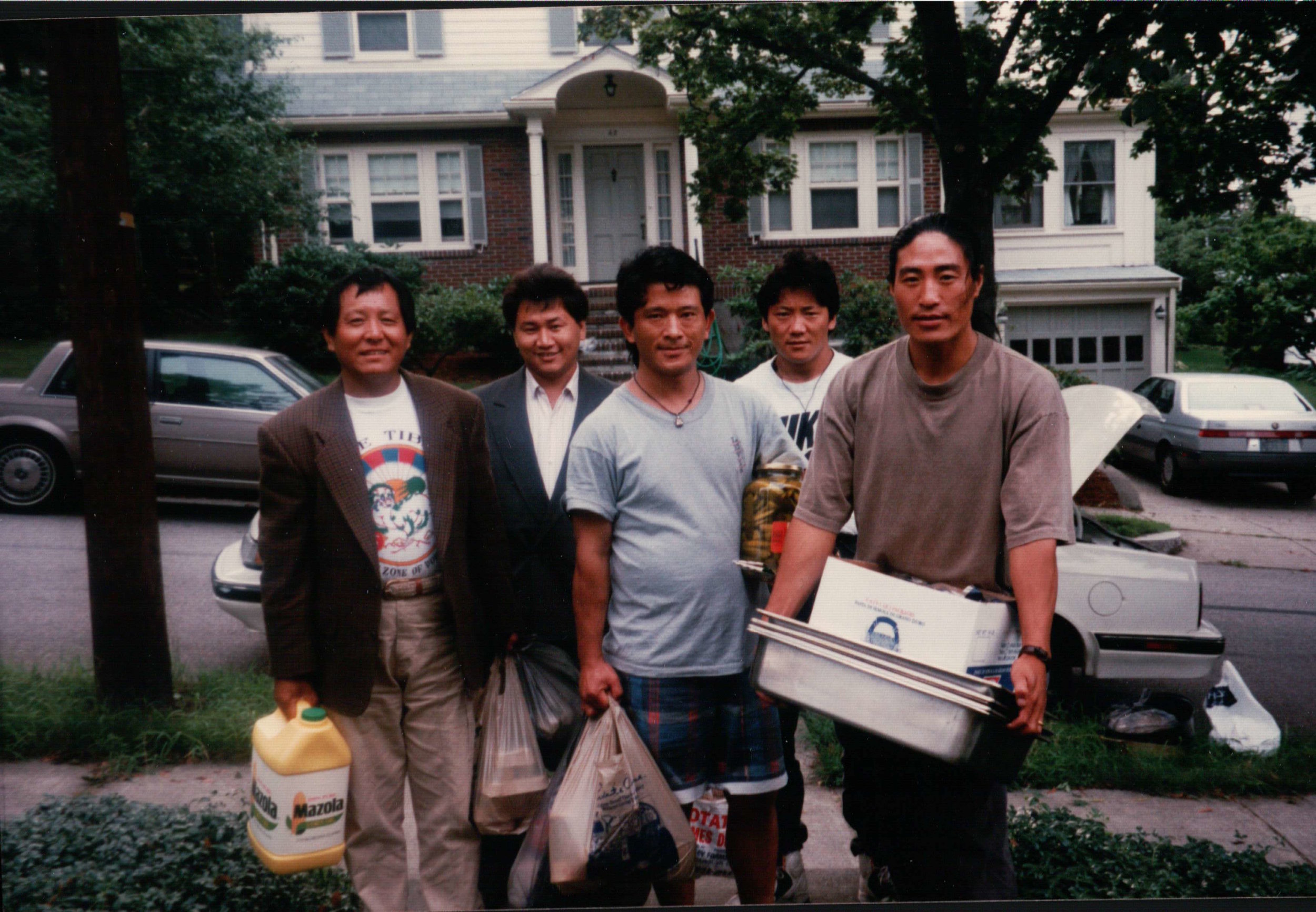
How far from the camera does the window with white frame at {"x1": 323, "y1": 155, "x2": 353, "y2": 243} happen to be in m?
3.20

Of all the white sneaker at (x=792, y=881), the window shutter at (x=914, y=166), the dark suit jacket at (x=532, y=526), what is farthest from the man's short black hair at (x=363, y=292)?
the white sneaker at (x=792, y=881)

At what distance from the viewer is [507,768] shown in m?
2.55

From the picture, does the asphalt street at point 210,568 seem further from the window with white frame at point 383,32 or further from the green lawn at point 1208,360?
the window with white frame at point 383,32

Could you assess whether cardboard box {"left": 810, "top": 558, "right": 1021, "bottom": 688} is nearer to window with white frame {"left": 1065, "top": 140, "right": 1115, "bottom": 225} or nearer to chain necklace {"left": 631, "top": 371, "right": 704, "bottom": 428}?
chain necklace {"left": 631, "top": 371, "right": 704, "bottom": 428}

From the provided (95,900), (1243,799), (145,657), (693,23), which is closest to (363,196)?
(693,23)

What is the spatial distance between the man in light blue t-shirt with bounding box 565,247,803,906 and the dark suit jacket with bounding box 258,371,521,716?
0.36m

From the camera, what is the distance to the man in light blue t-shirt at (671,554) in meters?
2.46

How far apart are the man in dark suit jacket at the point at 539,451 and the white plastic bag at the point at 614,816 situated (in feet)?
1.37

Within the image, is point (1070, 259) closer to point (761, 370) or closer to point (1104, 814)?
point (761, 370)

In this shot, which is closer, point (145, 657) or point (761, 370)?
point (761, 370)

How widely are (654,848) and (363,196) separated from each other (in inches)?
88.4

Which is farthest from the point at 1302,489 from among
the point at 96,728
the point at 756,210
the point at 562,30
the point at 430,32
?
the point at 96,728

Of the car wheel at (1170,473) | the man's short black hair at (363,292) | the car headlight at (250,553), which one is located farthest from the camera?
the car headlight at (250,553)

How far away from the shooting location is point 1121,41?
283 cm
